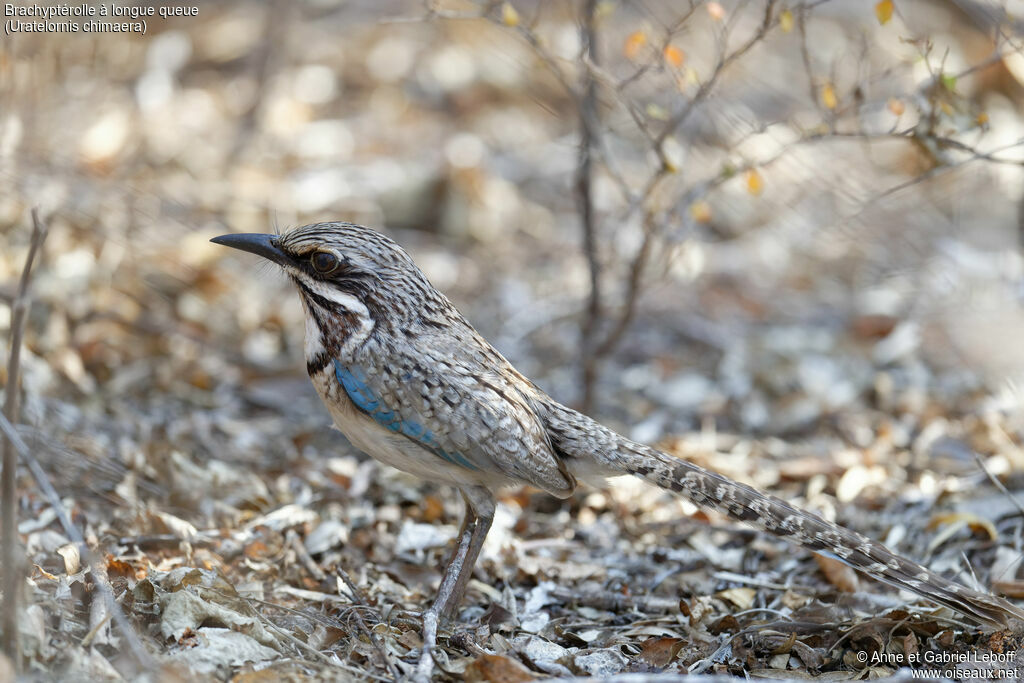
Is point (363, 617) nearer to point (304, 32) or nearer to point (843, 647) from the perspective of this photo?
point (843, 647)

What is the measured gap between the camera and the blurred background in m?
6.62

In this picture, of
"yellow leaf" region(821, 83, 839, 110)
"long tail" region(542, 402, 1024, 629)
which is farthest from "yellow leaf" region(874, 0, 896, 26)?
"long tail" region(542, 402, 1024, 629)

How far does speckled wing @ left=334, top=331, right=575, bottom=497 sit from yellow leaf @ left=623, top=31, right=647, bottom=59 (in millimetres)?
2489

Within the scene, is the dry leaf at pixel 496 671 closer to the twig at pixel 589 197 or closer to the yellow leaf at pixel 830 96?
the twig at pixel 589 197

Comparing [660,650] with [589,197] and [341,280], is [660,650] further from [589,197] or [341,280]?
[589,197]

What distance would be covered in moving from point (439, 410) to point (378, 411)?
34cm

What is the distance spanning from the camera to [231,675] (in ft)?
15.5

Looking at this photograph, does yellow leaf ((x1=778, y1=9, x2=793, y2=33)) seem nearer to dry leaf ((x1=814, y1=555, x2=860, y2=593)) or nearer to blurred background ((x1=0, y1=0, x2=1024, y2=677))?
blurred background ((x1=0, y1=0, x2=1024, y2=677))

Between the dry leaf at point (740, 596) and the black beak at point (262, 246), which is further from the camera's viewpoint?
the dry leaf at point (740, 596)

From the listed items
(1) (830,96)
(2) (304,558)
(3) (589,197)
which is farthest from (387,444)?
(1) (830,96)

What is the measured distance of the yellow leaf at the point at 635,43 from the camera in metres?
6.64

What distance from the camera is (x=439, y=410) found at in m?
5.64

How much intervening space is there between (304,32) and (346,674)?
1122cm

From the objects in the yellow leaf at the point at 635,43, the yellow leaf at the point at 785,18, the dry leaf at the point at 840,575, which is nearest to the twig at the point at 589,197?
the yellow leaf at the point at 635,43
